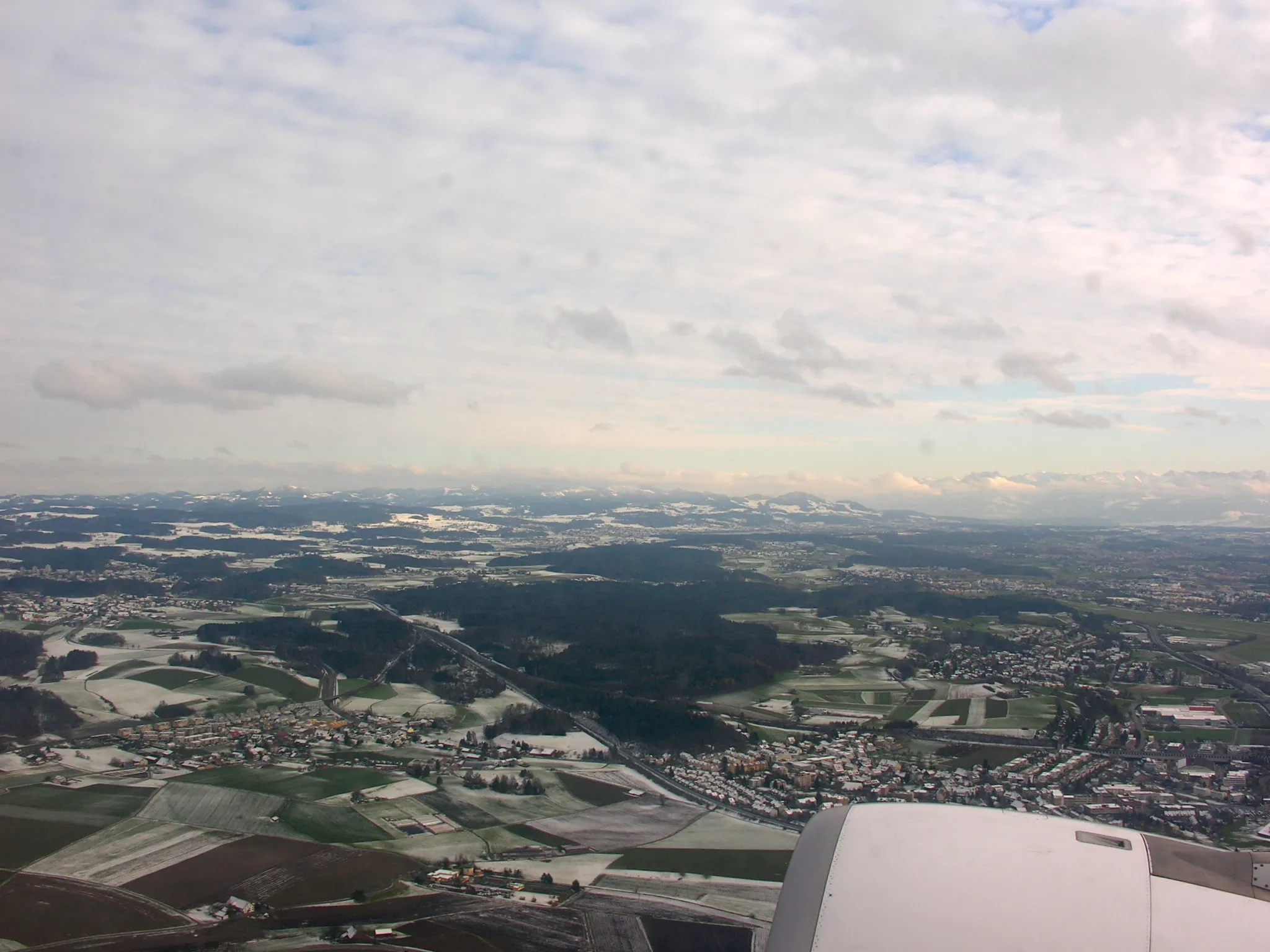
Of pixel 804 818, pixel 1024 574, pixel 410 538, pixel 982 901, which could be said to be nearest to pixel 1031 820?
pixel 982 901

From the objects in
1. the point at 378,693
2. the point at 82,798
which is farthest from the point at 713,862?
the point at 378,693

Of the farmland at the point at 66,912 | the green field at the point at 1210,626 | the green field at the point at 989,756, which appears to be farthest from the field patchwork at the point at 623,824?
the green field at the point at 1210,626

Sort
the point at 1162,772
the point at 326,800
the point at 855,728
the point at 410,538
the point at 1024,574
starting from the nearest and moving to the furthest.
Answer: the point at 326,800
the point at 1162,772
the point at 855,728
the point at 1024,574
the point at 410,538

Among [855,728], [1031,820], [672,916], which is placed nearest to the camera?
[1031,820]

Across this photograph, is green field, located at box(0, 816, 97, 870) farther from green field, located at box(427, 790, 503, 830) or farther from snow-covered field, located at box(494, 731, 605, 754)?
snow-covered field, located at box(494, 731, 605, 754)

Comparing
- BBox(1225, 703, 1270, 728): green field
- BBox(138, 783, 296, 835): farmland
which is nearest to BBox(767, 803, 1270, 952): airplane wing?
BBox(138, 783, 296, 835): farmland

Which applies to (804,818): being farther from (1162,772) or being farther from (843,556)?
(843,556)

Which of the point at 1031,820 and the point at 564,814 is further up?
the point at 1031,820

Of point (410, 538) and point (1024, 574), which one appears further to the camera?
point (410, 538)
